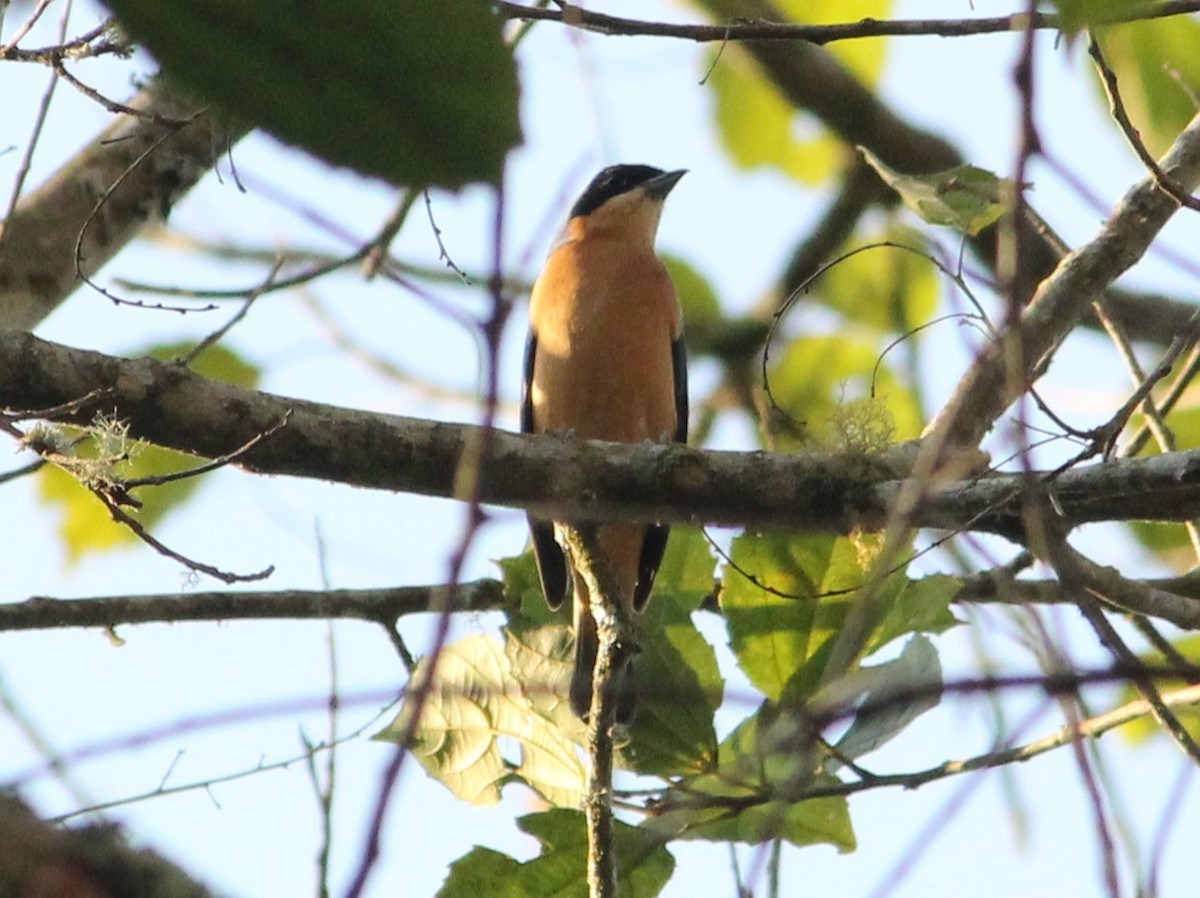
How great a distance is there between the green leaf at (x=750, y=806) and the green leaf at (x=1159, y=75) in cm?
326

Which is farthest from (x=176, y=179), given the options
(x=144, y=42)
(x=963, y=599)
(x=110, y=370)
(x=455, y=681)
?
(x=144, y=42)

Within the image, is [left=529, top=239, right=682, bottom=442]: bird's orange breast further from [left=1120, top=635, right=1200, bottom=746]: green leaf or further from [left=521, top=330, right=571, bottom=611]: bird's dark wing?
[left=1120, top=635, right=1200, bottom=746]: green leaf

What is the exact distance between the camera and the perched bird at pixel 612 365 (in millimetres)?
6559

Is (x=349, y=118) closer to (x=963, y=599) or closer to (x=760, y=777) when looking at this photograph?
(x=760, y=777)

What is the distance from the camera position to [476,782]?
12.6ft

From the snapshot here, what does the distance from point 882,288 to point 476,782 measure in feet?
15.0

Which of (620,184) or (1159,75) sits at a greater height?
(620,184)

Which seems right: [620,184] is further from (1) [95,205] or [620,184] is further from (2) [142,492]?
(1) [95,205]

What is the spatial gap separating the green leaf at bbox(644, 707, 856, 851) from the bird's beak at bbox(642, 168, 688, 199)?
4.82m

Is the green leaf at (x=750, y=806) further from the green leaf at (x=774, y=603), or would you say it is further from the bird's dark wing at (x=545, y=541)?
the bird's dark wing at (x=545, y=541)

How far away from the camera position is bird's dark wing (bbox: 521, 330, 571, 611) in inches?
227

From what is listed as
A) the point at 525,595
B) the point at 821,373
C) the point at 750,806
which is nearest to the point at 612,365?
the point at 821,373

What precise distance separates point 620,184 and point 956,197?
170 inches

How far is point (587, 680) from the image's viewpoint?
175 inches
